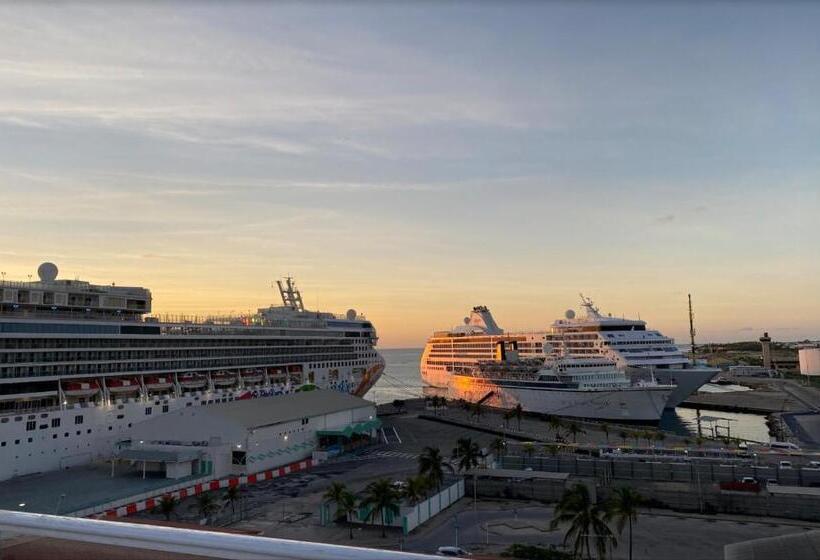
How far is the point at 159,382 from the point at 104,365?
5.90m

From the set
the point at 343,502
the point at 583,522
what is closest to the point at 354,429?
the point at 343,502

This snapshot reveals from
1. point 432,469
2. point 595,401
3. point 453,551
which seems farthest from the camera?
point 595,401

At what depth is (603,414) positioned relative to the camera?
220ft

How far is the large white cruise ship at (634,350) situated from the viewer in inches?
2837

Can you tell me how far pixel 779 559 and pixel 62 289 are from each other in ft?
166

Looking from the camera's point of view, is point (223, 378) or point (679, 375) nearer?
point (223, 378)

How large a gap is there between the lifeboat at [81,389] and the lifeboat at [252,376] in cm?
1787

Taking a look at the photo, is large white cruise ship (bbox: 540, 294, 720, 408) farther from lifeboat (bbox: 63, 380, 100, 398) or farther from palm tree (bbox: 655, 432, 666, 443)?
lifeboat (bbox: 63, 380, 100, 398)

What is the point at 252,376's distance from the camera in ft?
204

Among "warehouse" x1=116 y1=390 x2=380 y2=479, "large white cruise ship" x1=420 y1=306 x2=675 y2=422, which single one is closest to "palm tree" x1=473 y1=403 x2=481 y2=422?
"large white cruise ship" x1=420 y1=306 x2=675 y2=422

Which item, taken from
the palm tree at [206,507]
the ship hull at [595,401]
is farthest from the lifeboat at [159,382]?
the ship hull at [595,401]

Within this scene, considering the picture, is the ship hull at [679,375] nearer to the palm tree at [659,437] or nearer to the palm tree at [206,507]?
→ the palm tree at [659,437]

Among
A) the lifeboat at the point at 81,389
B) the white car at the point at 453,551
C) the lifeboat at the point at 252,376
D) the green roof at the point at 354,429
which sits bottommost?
the white car at the point at 453,551

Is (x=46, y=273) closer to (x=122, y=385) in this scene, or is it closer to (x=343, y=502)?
(x=122, y=385)
